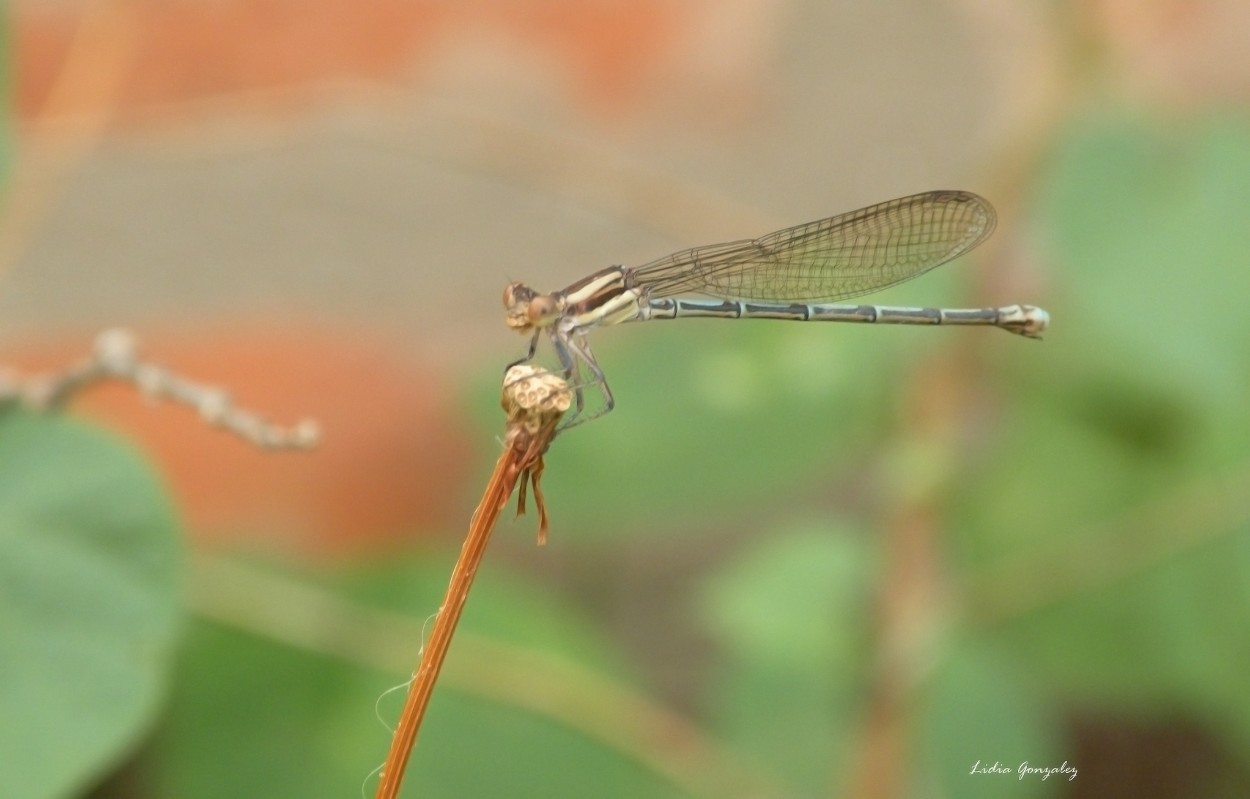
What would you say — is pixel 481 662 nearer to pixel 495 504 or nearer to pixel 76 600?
pixel 76 600

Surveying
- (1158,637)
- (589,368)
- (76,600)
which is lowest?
(76,600)

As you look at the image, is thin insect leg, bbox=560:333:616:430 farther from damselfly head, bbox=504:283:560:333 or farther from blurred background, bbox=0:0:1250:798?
blurred background, bbox=0:0:1250:798

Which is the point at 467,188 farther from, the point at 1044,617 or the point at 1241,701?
the point at 1241,701

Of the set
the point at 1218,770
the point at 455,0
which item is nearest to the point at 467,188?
the point at 455,0

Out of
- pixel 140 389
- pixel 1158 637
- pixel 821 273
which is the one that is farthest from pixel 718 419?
pixel 140 389

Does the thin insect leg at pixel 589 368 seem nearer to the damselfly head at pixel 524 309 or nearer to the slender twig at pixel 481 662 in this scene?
the damselfly head at pixel 524 309
